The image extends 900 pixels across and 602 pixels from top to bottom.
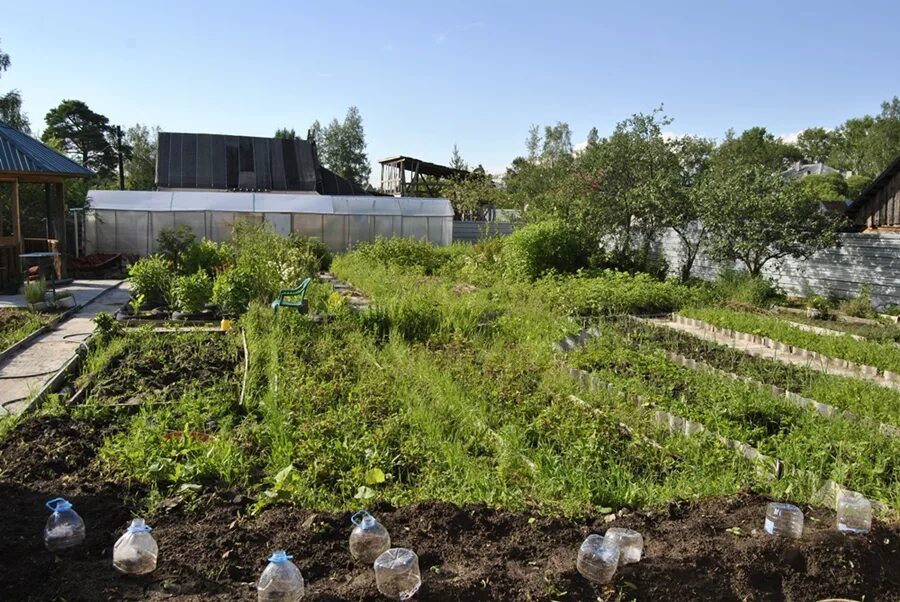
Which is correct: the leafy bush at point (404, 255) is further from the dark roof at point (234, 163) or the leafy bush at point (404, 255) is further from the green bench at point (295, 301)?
Result: the dark roof at point (234, 163)

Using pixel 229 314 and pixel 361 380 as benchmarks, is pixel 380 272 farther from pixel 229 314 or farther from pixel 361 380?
pixel 361 380

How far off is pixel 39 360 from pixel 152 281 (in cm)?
305

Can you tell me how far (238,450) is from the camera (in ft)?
14.4

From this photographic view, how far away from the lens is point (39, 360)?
24.4 feet

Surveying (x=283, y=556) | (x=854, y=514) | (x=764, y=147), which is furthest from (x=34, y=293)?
(x=764, y=147)

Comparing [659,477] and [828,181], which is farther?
[828,181]

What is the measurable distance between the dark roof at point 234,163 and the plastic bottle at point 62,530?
2581cm

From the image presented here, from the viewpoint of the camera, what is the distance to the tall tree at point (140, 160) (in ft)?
122

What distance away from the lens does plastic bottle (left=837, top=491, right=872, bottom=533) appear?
10.5 feet

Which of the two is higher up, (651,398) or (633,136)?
(633,136)

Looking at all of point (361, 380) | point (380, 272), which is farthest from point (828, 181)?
point (361, 380)

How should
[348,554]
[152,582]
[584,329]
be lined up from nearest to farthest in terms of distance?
[152,582] < [348,554] < [584,329]

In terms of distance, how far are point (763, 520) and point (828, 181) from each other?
34325 millimetres

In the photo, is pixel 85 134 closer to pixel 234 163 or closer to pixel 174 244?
pixel 234 163
